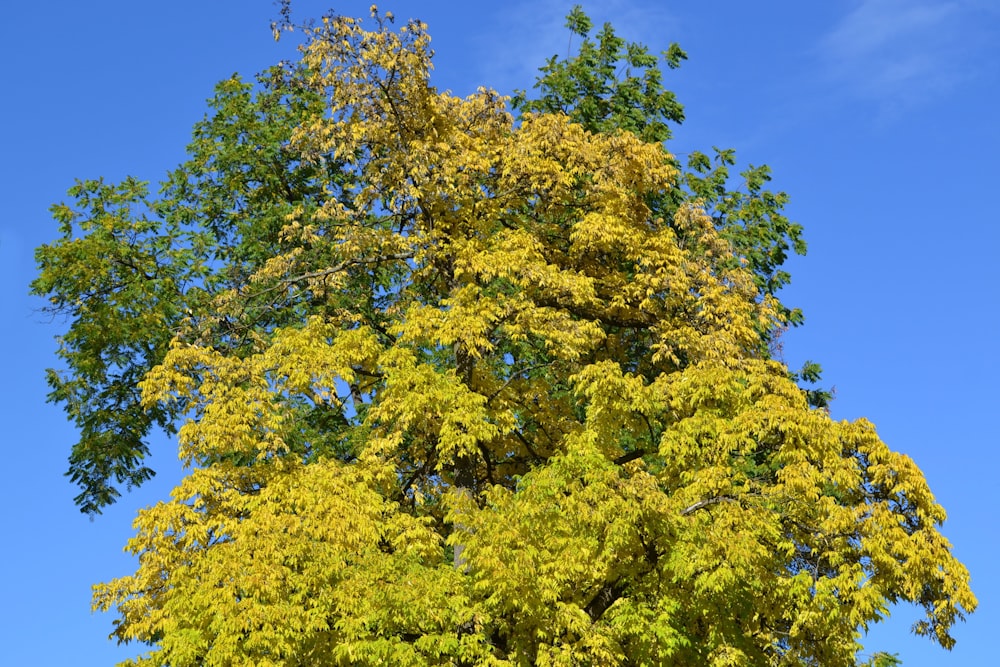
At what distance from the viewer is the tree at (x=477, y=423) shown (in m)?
18.5

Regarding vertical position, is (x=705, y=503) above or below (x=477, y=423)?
below

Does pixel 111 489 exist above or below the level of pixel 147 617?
Answer: above

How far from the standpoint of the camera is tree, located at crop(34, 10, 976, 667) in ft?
60.8

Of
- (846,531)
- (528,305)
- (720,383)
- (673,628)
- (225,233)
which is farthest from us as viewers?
(225,233)

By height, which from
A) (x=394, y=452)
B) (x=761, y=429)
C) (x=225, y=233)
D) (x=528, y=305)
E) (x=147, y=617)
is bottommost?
(x=147, y=617)

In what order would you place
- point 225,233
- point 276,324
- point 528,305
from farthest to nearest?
1. point 225,233
2. point 276,324
3. point 528,305

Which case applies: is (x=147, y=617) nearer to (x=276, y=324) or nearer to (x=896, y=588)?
(x=276, y=324)

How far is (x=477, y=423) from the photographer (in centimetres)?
2116

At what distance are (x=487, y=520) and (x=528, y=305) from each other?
5.38m

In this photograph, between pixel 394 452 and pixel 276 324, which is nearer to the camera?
pixel 394 452

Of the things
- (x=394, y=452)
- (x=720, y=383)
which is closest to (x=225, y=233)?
(x=394, y=452)

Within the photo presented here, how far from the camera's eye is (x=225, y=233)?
31.8 m

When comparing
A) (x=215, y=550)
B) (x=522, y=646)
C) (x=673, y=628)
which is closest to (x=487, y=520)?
(x=522, y=646)

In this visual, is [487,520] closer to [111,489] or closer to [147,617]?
[147,617]
